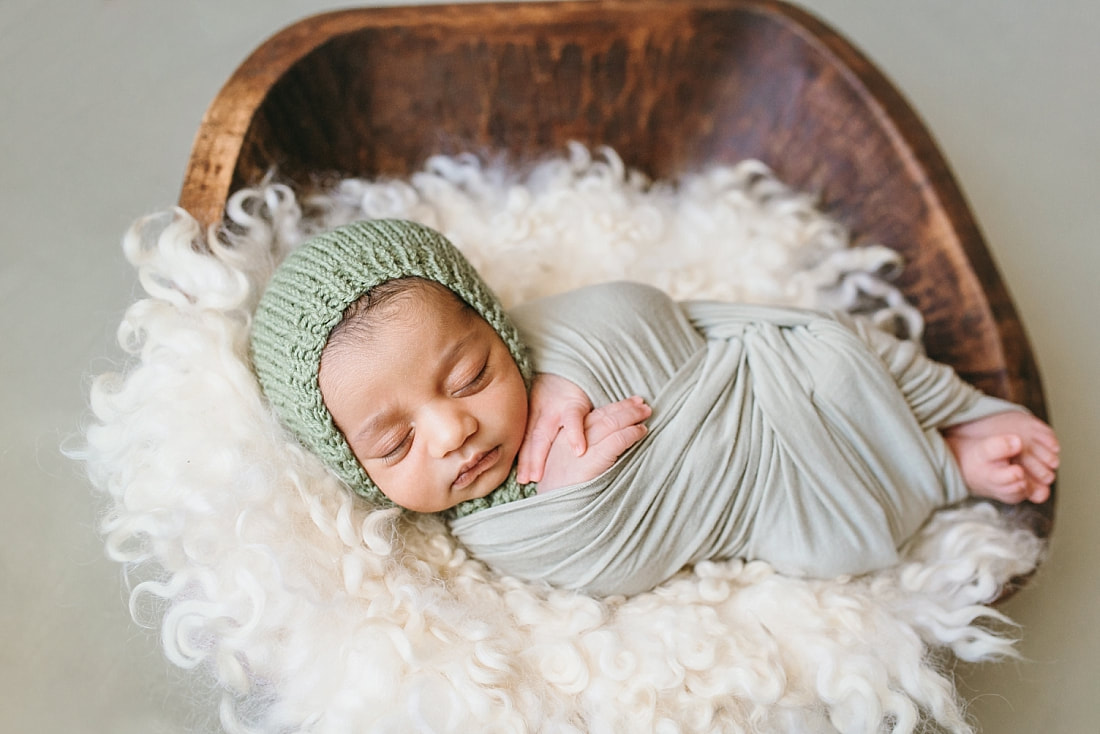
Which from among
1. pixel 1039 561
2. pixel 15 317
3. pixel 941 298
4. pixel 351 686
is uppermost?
pixel 15 317

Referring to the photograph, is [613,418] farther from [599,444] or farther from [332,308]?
[332,308]

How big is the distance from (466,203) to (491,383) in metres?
0.52

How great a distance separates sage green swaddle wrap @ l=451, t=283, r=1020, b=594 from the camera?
39.9 inches

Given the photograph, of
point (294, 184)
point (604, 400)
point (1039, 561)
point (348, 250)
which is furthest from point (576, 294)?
point (1039, 561)

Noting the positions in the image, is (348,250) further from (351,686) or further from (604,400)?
(351,686)

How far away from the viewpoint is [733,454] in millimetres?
1042

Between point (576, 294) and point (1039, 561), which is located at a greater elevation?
point (576, 294)

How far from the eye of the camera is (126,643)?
108cm

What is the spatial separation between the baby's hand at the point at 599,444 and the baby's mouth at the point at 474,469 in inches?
3.0

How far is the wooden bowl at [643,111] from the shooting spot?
1.24 metres

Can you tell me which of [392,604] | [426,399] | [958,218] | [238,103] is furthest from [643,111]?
[392,604]

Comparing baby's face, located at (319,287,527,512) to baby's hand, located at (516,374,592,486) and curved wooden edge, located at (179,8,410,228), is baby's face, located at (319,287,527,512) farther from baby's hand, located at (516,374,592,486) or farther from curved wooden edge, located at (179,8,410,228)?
curved wooden edge, located at (179,8,410,228)

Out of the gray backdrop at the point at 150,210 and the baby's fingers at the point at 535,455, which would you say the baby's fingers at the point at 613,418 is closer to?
the baby's fingers at the point at 535,455

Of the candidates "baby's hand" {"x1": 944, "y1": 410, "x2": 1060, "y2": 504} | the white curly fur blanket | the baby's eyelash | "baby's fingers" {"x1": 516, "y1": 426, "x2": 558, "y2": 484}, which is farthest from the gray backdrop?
"baby's fingers" {"x1": 516, "y1": 426, "x2": 558, "y2": 484}
